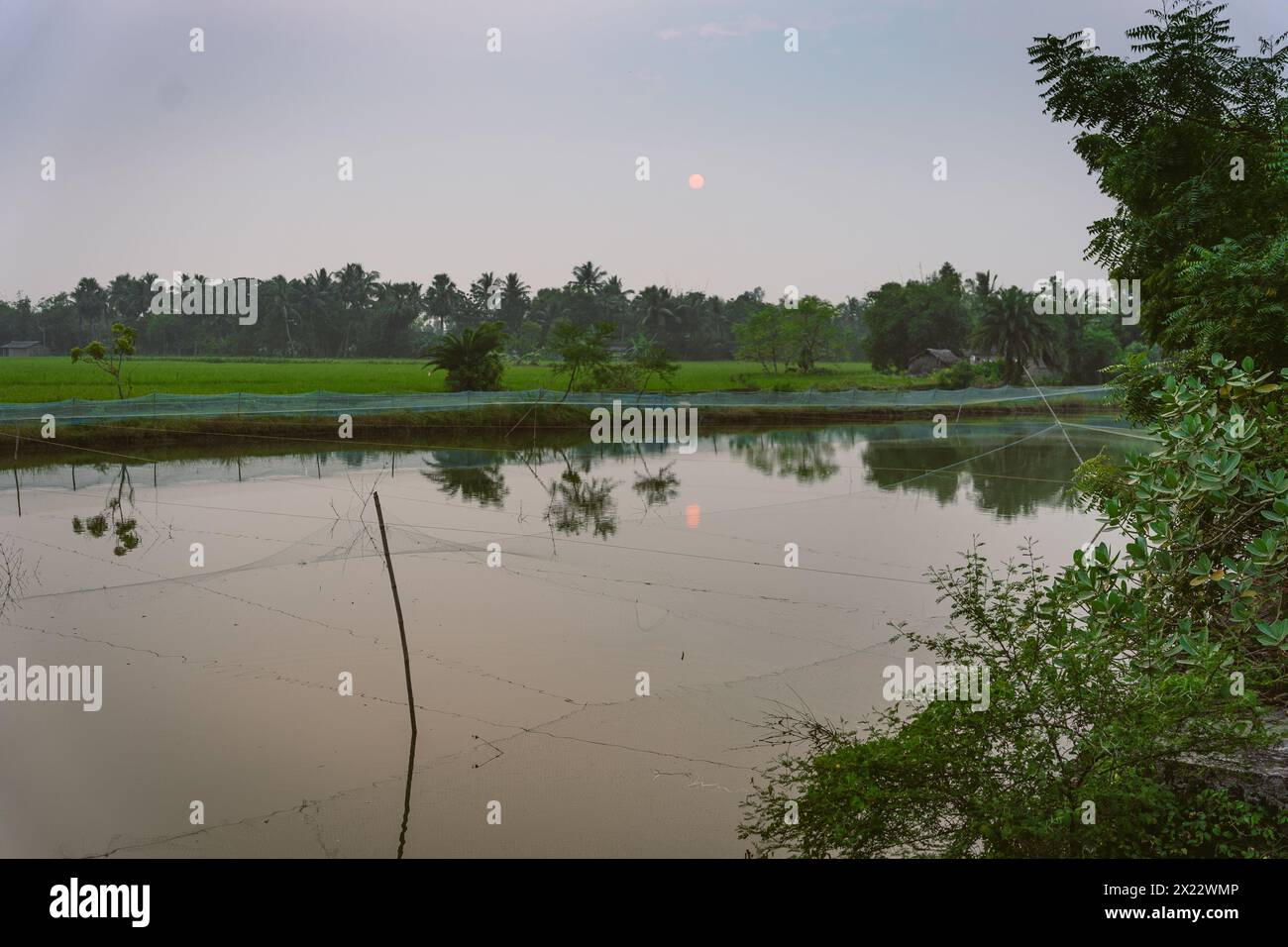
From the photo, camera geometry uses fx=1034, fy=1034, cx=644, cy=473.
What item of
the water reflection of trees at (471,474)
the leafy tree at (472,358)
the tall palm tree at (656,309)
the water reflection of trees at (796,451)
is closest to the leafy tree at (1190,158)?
the water reflection of trees at (471,474)

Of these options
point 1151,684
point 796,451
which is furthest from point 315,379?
point 1151,684

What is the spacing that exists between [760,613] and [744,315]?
5132 cm

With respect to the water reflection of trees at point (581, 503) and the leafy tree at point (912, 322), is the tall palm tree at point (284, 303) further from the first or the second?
the water reflection of trees at point (581, 503)

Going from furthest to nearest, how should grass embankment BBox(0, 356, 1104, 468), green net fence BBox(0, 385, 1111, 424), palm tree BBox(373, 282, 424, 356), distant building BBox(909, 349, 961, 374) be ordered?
palm tree BBox(373, 282, 424, 356)
distant building BBox(909, 349, 961, 374)
grass embankment BBox(0, 356, 1104, 468)
green net fence BBox(0, 385, 1111, 424)

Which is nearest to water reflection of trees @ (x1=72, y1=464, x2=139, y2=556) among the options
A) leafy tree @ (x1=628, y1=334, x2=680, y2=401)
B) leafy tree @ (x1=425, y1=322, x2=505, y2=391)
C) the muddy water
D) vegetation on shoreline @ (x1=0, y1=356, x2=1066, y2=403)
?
the muddy water

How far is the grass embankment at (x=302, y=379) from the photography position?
26094 millimetres

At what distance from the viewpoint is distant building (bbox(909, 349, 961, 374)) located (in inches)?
1633

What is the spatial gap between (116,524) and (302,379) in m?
20.7

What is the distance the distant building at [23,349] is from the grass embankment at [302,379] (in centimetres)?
1266

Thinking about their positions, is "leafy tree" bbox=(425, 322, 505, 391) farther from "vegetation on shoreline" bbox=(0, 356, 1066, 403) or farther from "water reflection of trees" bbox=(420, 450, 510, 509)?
"water reflection of trees" bbox=(420, 450, 510, 509)

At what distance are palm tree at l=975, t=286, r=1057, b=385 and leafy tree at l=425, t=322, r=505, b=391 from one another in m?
20.1

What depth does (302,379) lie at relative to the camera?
31875mm

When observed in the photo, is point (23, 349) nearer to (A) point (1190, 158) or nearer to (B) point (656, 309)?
(B) point (656, 309)

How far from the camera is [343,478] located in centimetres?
1573
